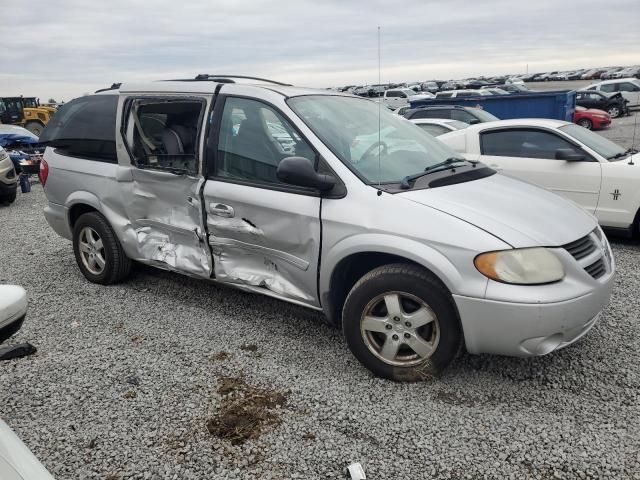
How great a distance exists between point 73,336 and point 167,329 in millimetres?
704

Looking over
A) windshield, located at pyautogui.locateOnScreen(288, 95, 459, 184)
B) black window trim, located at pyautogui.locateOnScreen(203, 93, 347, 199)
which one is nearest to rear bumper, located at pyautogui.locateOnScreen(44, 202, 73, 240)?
black window trim, located at pyautogui.locateOnScreen(203, 93, 347, 199)

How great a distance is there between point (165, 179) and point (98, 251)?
1284mm

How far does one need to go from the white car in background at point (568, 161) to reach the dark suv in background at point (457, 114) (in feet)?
17.1

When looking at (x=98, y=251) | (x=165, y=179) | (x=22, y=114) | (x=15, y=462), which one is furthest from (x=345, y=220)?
(x=22, y=114)

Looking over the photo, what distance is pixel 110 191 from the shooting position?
4.60 meters

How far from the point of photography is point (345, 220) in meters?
3.25

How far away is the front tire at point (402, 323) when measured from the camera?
2.99m

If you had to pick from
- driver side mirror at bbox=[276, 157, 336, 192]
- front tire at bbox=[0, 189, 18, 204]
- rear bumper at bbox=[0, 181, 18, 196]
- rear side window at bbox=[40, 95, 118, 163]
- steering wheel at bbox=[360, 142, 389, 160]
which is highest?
rear side window at bbox=[40, 95, 118, 163]

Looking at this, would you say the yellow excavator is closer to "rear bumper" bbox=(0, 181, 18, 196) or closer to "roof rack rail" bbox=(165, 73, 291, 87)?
"rear bumper" bbox=(0, 181, 18, 196)

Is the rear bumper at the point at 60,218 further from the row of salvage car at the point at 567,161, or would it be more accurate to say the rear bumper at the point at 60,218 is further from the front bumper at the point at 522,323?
the row of salvage car at the point at 567,161

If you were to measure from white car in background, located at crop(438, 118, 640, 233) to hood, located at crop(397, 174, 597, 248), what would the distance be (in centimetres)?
225

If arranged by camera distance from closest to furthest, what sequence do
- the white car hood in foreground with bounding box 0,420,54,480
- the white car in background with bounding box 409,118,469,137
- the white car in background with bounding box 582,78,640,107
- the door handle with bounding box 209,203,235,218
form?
the white car hood in foreground with bounding box 0,420,54,480 → the door handle with bounding box 209,203,235,218 → the white car in background with bounding box 409,118,469,137 → the white car in background with bounding box 582,78,640,107

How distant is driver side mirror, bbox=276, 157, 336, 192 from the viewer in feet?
10.5

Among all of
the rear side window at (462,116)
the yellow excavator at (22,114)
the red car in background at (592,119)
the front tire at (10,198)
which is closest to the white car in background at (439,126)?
the rear side window at (462,116)
